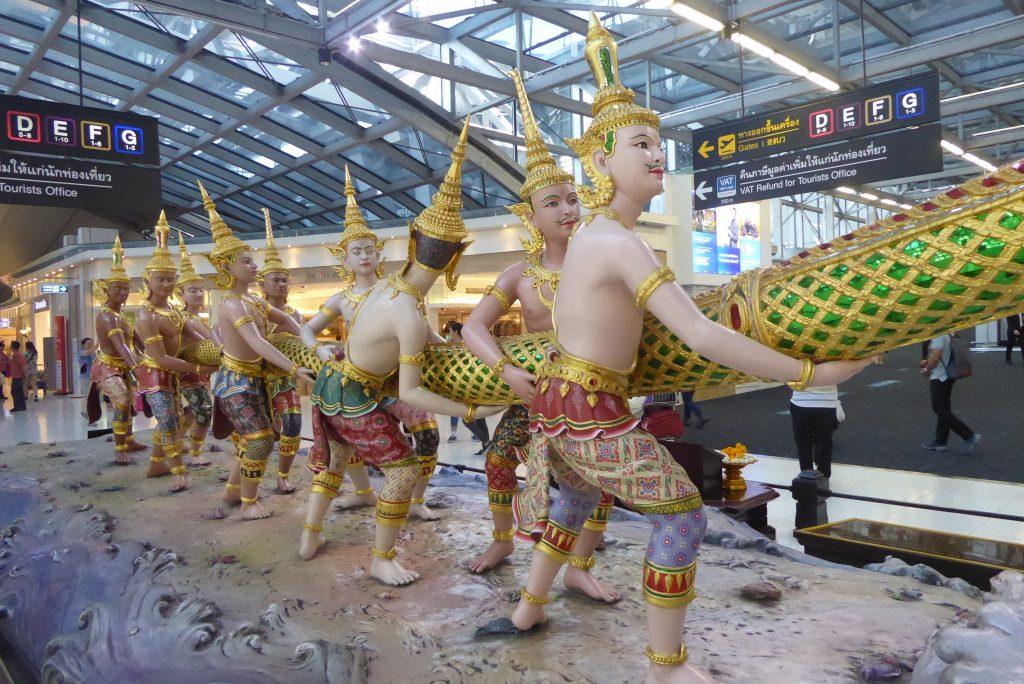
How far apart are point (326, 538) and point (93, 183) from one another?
3.90m

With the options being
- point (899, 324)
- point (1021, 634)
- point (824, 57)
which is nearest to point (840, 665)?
point (1021, 634)

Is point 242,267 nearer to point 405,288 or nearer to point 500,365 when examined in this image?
point 405,288

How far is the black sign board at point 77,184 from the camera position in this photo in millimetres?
5277

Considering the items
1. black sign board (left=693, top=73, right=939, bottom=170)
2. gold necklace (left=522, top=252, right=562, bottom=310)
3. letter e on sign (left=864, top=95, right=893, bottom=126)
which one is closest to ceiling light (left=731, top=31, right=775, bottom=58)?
black sign board (left=693, top=73, right=939, bottom=170)

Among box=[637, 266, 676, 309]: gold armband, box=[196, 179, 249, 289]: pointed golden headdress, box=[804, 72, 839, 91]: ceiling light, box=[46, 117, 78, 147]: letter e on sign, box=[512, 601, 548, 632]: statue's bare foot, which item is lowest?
box=[512, 601, 548, 632]: statue's bare foot

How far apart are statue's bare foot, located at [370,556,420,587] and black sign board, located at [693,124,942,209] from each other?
5.33 metres

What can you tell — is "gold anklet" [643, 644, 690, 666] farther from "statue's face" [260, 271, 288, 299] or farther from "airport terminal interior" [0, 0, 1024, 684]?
"statue's face" [260, 271, 288, 299]

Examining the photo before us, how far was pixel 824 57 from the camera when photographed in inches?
368

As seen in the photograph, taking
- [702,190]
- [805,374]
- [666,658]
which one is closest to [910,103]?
[702,190]

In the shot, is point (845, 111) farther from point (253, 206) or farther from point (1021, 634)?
point (253, 206)

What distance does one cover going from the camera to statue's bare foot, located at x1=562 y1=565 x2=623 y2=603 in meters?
2.59

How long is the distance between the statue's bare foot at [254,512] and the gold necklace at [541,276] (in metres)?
2.22

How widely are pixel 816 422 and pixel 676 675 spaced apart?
3.66m

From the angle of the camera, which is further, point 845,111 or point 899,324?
point 845,111
